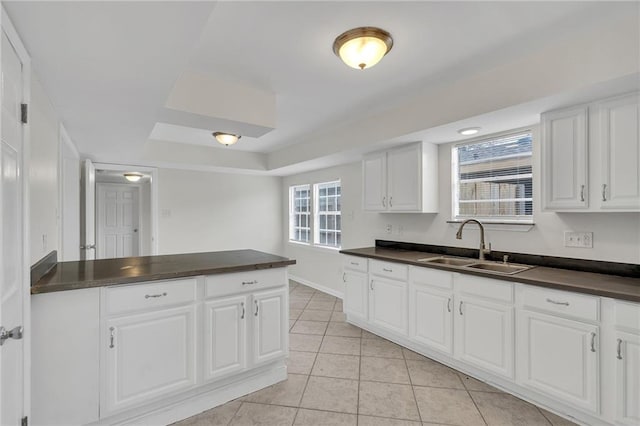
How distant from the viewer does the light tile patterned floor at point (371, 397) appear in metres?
2.00

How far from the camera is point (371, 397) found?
7.36 ft

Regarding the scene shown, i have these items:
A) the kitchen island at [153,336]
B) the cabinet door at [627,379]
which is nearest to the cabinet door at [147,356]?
the kitchen island at [153,336]

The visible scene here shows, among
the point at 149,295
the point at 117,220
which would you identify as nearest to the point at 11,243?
the point at 149,295

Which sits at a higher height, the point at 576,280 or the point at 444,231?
the point at 444,231

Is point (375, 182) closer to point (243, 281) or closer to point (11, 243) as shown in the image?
point (243, 281)

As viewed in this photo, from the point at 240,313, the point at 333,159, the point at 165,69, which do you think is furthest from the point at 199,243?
the point at 165,69

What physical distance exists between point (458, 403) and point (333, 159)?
305cm

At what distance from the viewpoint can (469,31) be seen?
1.78 m

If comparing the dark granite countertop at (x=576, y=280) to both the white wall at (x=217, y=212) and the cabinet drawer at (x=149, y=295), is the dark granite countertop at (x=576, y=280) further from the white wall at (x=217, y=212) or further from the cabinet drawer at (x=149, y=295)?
the white wall at (x=217, y=212)

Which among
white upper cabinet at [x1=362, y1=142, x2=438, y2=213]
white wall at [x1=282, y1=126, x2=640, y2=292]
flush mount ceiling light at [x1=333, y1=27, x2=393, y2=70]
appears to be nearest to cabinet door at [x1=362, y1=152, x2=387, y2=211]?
white upper cabinet at [x1=362, y1=142, x2=438, y2=213]

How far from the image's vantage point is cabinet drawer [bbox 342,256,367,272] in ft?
11.3

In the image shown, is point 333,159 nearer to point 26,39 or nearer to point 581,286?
point 581,286

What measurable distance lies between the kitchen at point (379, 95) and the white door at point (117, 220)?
297cm

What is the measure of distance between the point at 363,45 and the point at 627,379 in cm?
238
